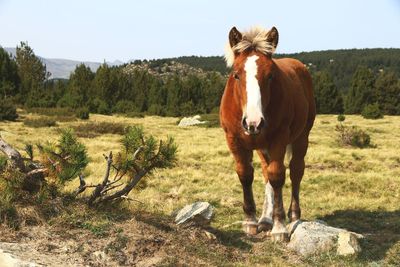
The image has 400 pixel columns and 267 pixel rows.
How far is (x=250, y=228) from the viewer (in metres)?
6.59

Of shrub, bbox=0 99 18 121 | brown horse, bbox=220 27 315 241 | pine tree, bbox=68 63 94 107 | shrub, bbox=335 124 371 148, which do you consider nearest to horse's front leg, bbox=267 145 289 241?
brown horse, bbox=220 27 315 241

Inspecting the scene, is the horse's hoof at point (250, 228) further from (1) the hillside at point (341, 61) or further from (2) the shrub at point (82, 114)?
(1) the hillside at point (341, 61)

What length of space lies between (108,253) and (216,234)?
6.37ft

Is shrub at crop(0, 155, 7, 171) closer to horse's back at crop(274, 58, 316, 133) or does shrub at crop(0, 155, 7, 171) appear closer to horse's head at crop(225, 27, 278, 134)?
horse's head at crop(225, 27, 278, 134)

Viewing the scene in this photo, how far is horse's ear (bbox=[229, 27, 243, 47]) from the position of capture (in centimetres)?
563

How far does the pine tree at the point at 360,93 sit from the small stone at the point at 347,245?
169ft

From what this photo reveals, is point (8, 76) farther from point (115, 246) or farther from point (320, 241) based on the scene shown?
point (320, 241)

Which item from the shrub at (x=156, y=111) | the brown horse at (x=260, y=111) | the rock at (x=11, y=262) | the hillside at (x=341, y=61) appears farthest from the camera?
the hillside at (x=341, y=61)

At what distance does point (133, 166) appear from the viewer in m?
5.87

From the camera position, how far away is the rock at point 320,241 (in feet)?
19.0

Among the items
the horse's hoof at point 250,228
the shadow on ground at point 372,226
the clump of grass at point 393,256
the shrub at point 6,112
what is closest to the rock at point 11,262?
the horse's hoof at point 250,228

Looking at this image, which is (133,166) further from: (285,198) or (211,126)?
(211,126)

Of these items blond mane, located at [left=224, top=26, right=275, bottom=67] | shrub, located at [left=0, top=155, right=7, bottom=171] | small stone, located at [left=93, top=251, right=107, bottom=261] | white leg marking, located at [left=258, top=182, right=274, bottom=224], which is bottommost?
white leg marking, located at [left=258, top=182, right=274, bottom=224]

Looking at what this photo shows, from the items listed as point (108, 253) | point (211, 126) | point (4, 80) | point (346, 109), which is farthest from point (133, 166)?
point (346, 109)
